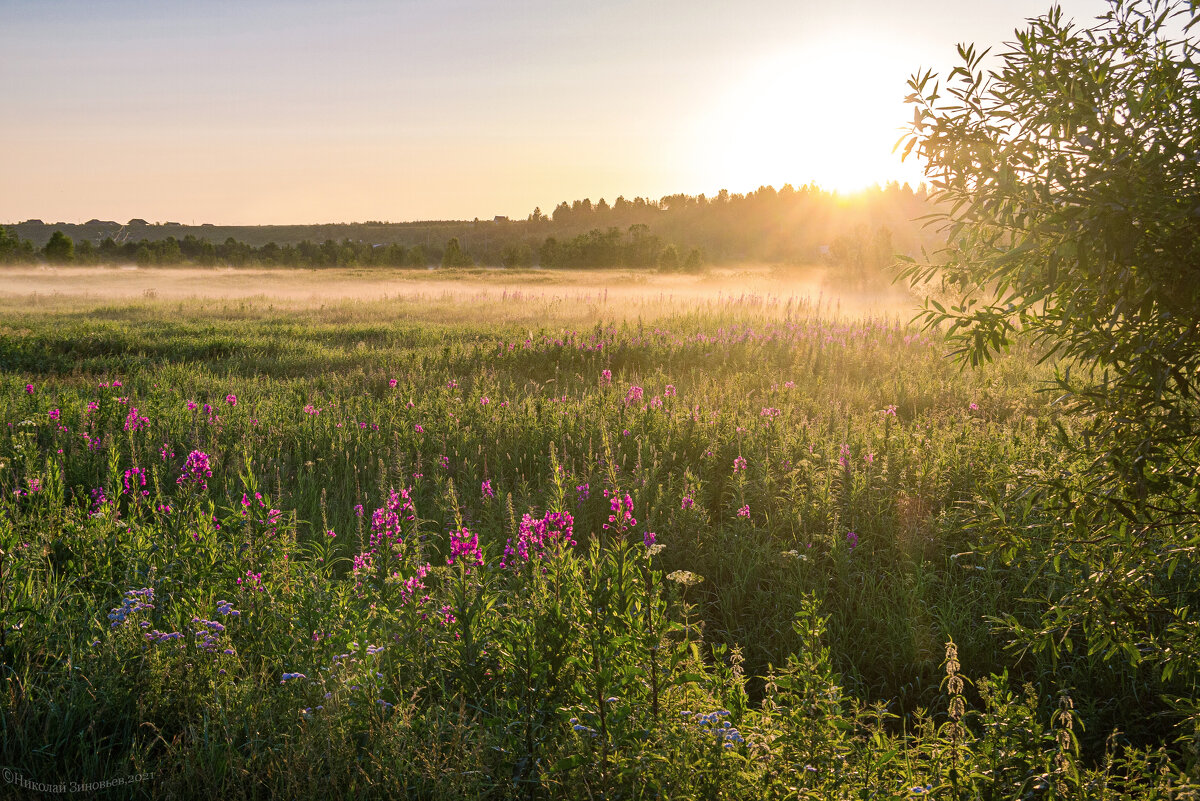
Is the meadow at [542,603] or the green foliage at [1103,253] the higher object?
the green foliage at [1103,253]

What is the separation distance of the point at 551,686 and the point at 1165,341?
2.32 metres

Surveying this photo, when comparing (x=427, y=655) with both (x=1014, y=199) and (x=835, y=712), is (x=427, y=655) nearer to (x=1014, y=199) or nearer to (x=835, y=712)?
(x=835, y=712)

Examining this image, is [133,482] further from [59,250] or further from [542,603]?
[59,250]

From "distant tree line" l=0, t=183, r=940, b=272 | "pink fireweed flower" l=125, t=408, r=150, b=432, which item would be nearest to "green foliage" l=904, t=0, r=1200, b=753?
"pink fireweed flower" l=125, t=408, r=150, b=432

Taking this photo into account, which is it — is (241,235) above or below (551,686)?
above

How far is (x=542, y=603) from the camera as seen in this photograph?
2703 millimetres

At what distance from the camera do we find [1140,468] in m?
1.93

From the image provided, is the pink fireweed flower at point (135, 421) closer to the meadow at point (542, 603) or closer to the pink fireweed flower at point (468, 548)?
the meadow at point (542, 603)

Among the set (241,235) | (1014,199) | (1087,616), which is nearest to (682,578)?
(1087,616)

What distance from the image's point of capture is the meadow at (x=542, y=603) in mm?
2242

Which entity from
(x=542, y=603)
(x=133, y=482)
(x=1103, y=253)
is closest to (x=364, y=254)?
(x=133, y=482)

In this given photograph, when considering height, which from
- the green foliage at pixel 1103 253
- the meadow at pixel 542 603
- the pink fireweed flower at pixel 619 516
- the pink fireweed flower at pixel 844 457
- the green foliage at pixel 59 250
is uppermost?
the green foliage at pixel 59 250

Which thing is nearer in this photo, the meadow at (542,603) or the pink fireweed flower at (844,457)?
the meadow at (542,603)

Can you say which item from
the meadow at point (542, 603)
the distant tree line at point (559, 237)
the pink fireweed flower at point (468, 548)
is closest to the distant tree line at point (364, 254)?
the distant tree line at point (559, 237)
